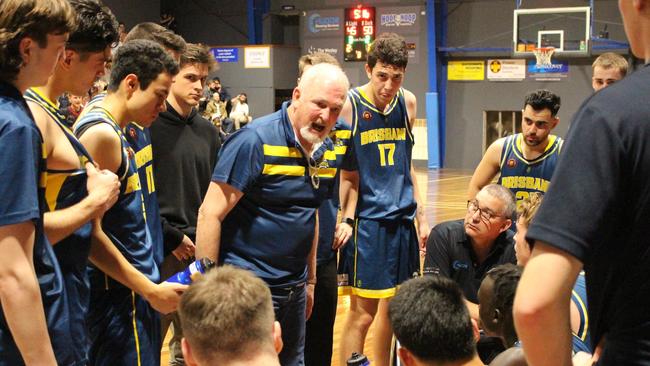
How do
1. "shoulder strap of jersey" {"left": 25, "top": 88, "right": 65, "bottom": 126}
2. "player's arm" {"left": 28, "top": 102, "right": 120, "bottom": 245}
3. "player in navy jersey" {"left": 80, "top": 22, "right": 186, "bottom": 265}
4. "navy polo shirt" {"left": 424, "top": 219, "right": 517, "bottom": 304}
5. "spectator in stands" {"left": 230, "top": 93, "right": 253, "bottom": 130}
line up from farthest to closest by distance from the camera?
"spectator in stands" {"left": 230, "top": 93, "right": 253, "bottom": 130}, "navy polo shirt" {"left": 424, "top": 219, "right": 517, "bottom": 304}, "player in navy jersey" {"left": 80, "top": 22, "right": 186, "bottom": 265}, "shoulder strap of jersey" {"left": 25, "top": 88, "right": 65, "bottom": 126}, "player's arm" {"left": 28, "top": 102, "right": 120, "bottom": 245}

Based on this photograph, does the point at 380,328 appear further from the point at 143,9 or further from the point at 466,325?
the point at 143,9

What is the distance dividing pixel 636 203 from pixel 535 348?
12.8 inches

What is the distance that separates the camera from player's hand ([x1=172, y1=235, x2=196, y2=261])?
13.7ft

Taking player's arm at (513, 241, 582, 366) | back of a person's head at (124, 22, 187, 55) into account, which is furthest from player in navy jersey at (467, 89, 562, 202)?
player's arm at (513, 241, 582, 366)

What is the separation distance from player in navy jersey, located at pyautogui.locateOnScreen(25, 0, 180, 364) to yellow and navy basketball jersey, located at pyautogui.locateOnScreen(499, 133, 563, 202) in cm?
291

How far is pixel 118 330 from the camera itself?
3152 mm

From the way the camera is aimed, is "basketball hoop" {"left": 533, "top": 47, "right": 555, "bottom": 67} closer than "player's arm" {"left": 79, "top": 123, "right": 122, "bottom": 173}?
No

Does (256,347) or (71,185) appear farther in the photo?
(71,185)

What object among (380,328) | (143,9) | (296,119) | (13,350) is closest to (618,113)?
(13,350)

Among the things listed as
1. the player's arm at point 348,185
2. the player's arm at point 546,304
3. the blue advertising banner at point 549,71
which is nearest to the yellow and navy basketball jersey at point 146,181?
the player's arm at point 348,185

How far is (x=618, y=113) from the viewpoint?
1.46 metres

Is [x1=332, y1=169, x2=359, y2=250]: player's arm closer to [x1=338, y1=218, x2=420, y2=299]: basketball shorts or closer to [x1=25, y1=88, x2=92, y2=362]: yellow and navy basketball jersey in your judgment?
[x1=338, y1=218, x2=420, y2=299]: basketball shorts

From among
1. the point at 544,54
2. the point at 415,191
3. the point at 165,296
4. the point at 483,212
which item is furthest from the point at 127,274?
the point at 544,54

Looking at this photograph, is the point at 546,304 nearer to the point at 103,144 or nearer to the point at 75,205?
the point at 75,205
